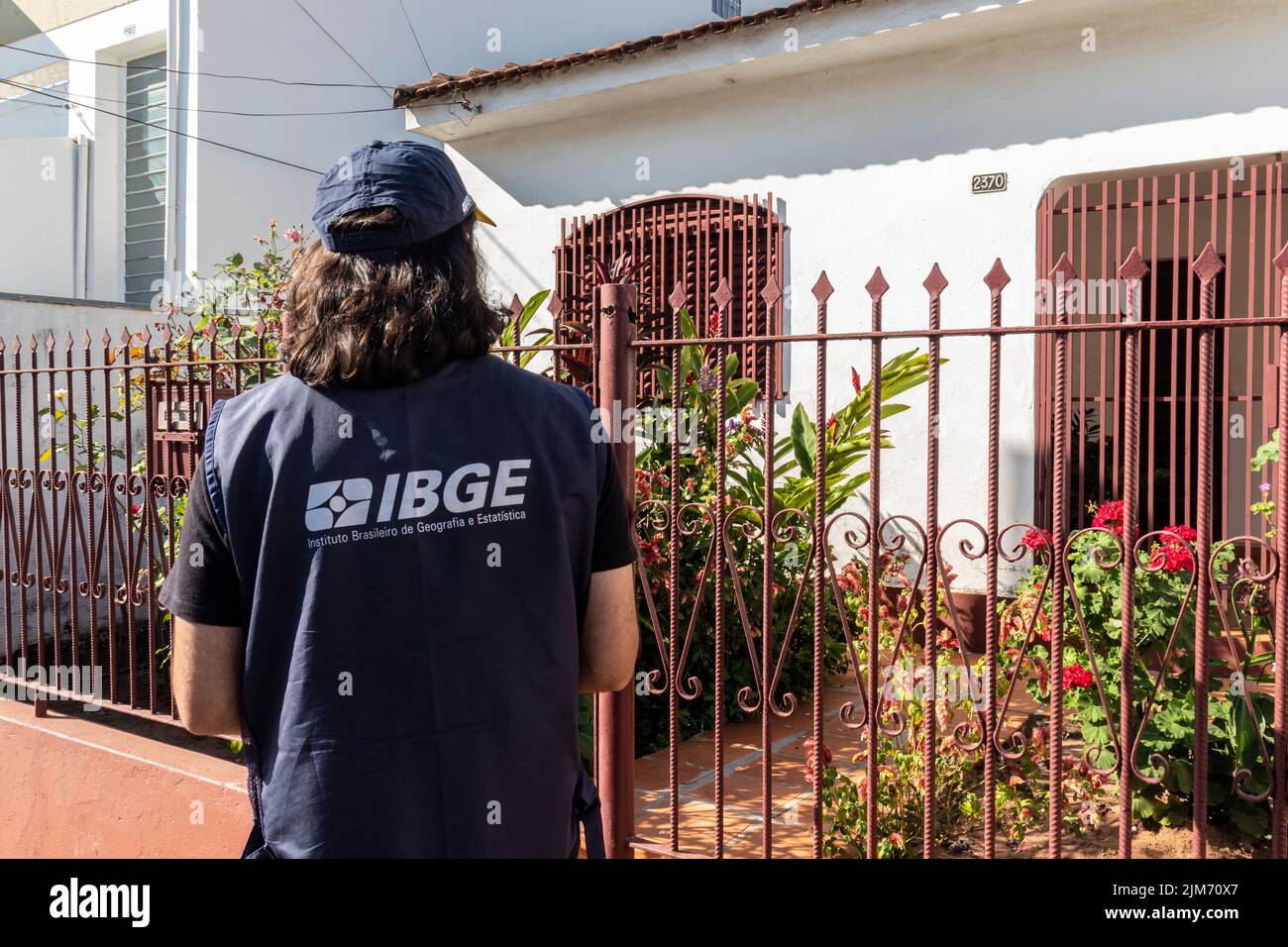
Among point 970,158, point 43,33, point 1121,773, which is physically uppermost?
point 43,33

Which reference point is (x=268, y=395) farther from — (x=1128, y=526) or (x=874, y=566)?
(x=1128, y=526)

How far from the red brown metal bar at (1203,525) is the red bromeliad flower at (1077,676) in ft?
2.54

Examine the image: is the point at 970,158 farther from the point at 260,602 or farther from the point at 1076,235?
the point at 260,602

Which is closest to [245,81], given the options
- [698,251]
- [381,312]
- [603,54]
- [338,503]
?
[603,54]

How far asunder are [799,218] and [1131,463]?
4.79 metres

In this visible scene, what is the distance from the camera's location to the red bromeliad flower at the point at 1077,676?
322cm

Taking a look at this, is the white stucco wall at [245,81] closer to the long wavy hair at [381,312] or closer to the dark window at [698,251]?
the dark window at [698,251]

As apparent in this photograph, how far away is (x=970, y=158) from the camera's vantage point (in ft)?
20.5

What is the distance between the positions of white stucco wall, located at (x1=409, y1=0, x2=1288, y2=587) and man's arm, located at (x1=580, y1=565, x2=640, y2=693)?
4.61 m

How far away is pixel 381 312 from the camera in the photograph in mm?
1565

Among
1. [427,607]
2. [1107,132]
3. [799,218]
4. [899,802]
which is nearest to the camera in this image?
[427,607]

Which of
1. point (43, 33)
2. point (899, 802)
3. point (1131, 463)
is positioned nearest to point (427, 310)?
point (1131, 463)

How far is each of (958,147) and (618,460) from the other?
4108 millimetres

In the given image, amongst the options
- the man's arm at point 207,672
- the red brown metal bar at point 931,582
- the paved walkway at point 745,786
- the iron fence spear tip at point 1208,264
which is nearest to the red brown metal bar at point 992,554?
the red brown metal bar at point 931,582
